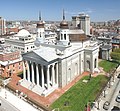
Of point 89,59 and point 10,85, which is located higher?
point 89,59

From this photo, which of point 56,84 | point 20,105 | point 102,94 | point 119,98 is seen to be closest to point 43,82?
point 56,84

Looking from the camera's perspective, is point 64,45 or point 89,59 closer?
point 64,45

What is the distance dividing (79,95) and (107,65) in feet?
94.5

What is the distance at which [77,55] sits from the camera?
58.7m

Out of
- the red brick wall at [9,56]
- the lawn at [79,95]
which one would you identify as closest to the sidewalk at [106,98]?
the lawn at [79,95]

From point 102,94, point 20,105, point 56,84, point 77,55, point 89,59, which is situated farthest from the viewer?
point 89,59

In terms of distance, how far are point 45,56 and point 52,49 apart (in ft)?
21.4

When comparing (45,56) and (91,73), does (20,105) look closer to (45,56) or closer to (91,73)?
(45,56)

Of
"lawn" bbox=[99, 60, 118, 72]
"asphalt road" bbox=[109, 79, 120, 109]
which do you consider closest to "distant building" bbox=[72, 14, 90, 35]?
"lawn" bbox=[99, 60, 118, 72]

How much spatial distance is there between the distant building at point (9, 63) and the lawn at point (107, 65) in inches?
1156

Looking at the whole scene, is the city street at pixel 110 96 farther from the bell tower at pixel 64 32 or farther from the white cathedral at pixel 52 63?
the bell tower at pixel 64 32

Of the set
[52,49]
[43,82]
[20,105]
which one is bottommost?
[20,105]

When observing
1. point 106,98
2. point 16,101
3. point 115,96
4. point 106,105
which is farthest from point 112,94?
point 16,101

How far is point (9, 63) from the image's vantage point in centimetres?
6125
